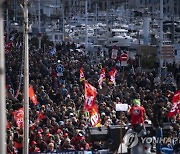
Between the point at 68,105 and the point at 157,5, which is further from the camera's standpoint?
the point at 157,5

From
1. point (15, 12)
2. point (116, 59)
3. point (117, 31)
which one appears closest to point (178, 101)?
point (116, 59)

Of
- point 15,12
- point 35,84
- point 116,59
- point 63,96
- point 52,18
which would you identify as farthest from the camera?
point 52,18

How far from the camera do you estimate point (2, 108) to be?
16.0 ft

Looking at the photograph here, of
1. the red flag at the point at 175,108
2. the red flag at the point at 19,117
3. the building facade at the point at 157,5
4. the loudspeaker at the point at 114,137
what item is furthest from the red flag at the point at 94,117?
the building facade at the point at 157,5

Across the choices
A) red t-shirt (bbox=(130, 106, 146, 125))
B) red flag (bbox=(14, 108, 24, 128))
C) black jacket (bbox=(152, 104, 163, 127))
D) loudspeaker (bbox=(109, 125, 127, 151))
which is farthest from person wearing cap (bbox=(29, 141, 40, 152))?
black jacket (bbox=(152, 104, 163, 127))

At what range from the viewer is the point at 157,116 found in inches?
616

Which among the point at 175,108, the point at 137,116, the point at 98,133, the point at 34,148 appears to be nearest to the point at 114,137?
the point at 98,133

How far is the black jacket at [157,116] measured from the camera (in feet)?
48.9

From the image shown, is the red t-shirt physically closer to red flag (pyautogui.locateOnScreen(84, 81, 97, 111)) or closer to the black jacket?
the black jacket

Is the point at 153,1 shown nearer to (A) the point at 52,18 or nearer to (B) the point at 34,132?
(A) the point at 52,18

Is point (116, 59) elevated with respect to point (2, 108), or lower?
lower

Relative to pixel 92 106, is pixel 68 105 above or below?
below

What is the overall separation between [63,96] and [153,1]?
83.2 metres

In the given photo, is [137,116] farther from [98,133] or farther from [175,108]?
[175,108]
